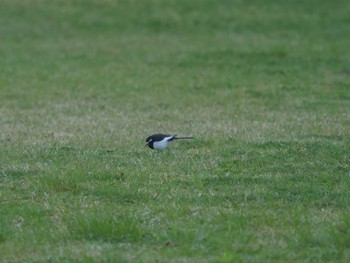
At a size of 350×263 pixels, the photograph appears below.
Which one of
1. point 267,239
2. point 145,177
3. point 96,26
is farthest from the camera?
point 96,26

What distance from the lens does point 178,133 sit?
50.0ft

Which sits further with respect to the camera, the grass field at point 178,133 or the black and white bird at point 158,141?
the black and white bird at point 158,141

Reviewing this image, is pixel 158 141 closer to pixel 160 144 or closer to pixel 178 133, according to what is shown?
pixel 160 144

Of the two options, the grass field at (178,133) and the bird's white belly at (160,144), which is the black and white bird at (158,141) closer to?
the bird's white belly at (160,144)

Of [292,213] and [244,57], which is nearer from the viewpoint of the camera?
[292,213]

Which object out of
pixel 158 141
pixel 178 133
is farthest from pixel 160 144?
pixel 178 133

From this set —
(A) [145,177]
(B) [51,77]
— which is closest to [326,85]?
(B) [51,77]

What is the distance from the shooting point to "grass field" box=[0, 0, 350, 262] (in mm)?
8914

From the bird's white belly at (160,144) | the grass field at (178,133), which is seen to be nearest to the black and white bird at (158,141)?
the bird's white belly at (160,144)

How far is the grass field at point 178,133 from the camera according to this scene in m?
8.91

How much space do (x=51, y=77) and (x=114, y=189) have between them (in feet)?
40.9

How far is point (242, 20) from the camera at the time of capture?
31.9 m

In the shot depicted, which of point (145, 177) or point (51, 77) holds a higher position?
point (145, 177)

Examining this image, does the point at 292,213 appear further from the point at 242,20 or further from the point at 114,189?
the point at 242,20
